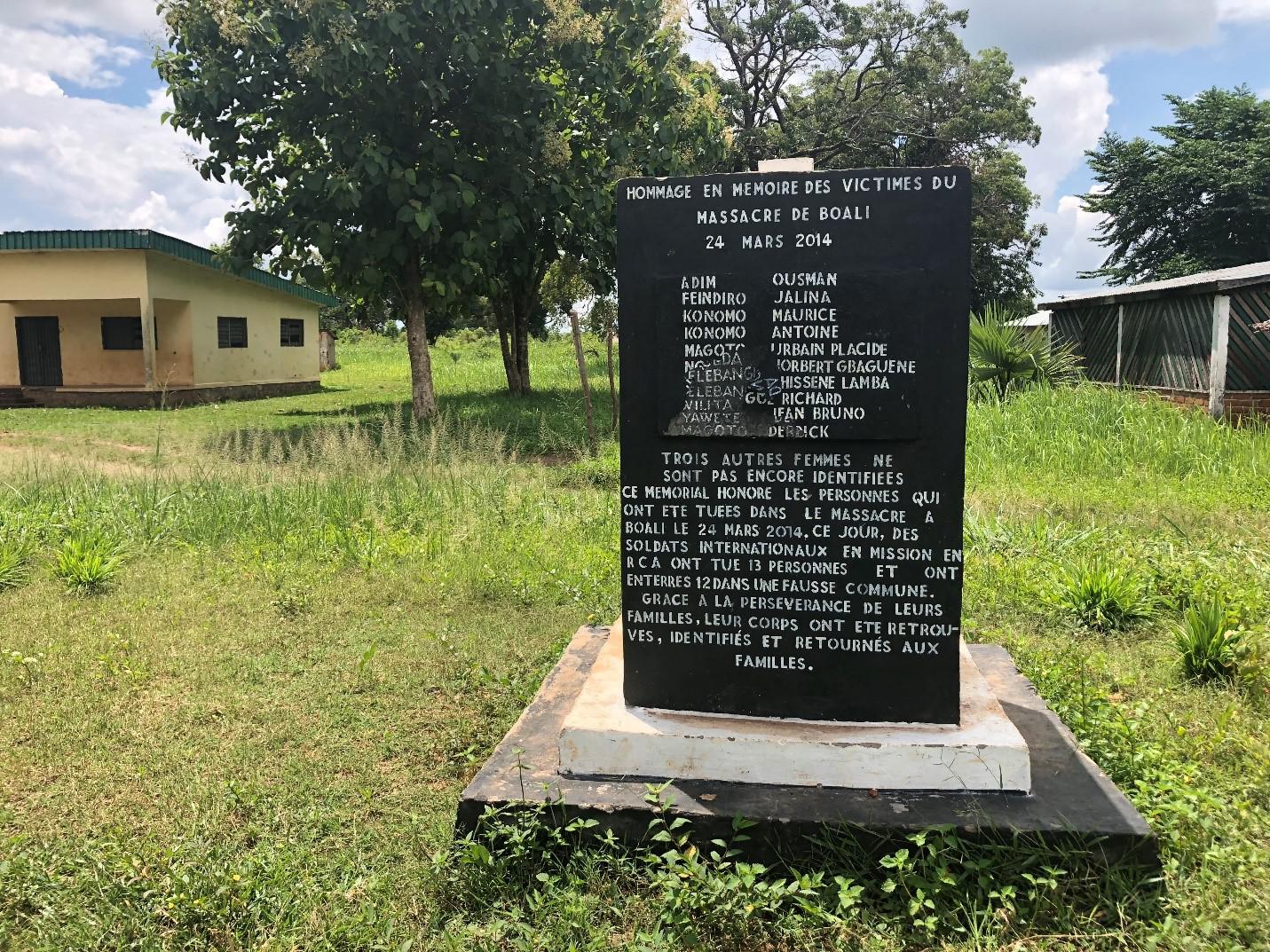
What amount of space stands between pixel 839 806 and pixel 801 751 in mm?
191

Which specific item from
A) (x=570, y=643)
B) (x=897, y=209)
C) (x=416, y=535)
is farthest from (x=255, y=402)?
(x=897, y=209)

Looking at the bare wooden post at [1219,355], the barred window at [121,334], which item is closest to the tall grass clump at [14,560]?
the bare wooden post at [1219,355]

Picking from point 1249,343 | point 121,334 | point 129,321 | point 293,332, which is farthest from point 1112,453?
point 293,332

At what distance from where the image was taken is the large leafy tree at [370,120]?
11578mm

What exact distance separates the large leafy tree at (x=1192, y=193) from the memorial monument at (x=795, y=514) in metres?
33.4

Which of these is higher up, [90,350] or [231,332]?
[231,332]

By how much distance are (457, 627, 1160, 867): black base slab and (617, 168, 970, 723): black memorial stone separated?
29 centimetres

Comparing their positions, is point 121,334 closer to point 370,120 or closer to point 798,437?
point 370,120

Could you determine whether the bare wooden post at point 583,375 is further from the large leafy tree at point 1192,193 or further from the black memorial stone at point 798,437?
the large leafy tree at point 1192,193

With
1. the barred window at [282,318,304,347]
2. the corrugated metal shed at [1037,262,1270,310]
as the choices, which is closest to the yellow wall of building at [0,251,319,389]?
the barred window at [282,318,304,347]

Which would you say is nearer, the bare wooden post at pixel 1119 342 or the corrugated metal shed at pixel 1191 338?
the corrugated metal shed at pixel 1191 338

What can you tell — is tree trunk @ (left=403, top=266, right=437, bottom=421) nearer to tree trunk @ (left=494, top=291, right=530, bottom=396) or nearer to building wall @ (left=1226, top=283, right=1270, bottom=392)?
tree trunk @ (left=494, top=291, right=530, bottom=396)

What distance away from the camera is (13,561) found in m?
6.01

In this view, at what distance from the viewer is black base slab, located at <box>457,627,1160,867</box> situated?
2.66 m
